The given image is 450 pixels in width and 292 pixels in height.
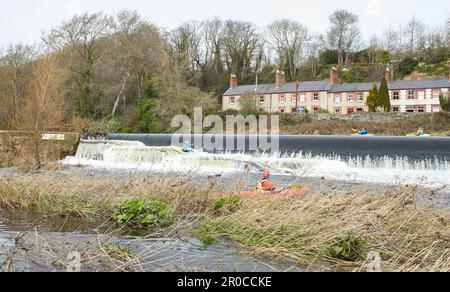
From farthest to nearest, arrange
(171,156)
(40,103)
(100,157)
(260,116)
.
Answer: (260,116) → (100,157) → (171,156) → (40,103)

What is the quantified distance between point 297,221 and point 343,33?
73.9 meters

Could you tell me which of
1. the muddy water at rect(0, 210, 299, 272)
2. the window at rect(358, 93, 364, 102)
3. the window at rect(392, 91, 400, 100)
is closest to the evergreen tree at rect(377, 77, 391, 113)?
the window at rect(358, 93, 364, 102)

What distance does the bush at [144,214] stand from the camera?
923 cm

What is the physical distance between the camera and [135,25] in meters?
54.4

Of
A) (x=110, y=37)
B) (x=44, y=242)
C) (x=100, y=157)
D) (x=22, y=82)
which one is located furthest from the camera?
(x=110, y=37)

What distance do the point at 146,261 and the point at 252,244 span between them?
1739 millimetres

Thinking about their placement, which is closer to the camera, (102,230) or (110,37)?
(102,230)

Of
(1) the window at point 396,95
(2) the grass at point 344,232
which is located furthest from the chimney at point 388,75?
(2) the grass at point 344,232

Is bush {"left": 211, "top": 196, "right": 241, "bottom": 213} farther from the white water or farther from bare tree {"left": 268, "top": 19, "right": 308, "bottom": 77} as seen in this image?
bare tree {"left": 268, "top": 19, "right": 308, "bottom": 77}

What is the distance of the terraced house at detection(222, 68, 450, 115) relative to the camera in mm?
54181

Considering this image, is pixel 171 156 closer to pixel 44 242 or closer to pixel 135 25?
pixel 44 242

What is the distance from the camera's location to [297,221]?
7.60 metres

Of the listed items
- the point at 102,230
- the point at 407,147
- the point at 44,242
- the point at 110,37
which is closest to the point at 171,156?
the point at 407,147

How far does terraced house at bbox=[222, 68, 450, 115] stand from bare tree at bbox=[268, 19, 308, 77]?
11801 millimetres
